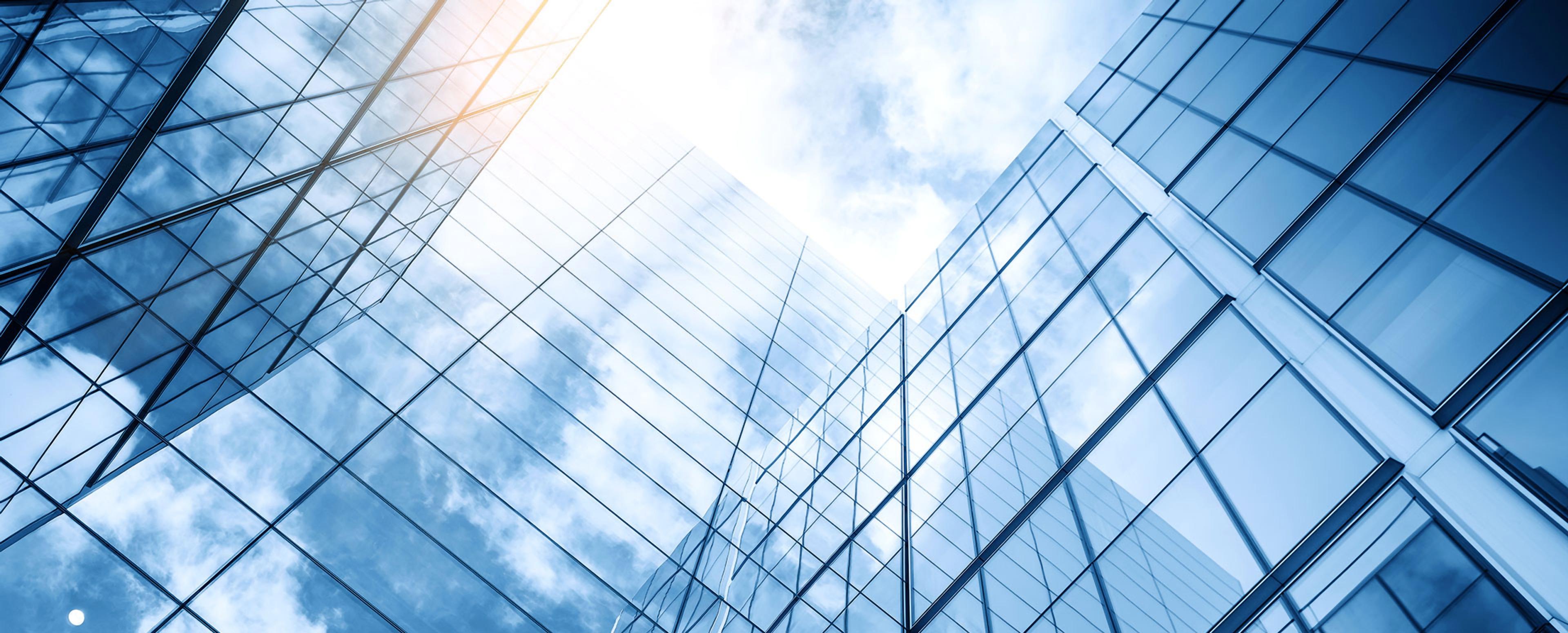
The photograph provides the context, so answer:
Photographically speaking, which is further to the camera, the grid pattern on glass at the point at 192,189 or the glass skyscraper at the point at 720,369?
the grid pattern on glass at the point at 192,189

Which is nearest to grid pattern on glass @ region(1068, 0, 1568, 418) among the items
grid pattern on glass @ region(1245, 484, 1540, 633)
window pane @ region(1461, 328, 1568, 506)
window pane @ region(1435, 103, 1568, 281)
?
window pane @ region(1435, 103, 1568, 281)

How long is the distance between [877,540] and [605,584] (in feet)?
14.6

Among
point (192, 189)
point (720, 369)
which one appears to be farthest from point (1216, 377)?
point (192, 189)

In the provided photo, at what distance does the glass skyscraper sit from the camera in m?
6.41

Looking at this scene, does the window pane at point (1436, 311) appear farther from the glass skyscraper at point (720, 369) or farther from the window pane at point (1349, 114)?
the window pane at point (1349, 114)

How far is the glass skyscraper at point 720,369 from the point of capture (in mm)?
6410

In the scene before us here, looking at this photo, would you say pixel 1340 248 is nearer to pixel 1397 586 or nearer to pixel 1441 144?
pixel 1441 144

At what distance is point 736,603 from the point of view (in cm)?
1177

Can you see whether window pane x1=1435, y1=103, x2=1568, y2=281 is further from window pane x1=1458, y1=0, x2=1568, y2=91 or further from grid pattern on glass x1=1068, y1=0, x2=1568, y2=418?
window pane x1=1458, y1=0, x2=1568, y2=91

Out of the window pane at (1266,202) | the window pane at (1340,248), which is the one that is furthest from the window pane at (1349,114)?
the window pane at (1340,248)

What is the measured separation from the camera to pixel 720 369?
17.2 m

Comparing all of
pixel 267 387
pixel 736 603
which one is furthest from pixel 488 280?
pixel 736 603

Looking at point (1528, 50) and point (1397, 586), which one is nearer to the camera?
point (1397, 586)

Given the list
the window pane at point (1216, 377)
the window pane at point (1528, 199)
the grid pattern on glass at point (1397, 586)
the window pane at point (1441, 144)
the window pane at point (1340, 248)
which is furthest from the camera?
the window pane at point (1216, 377)
